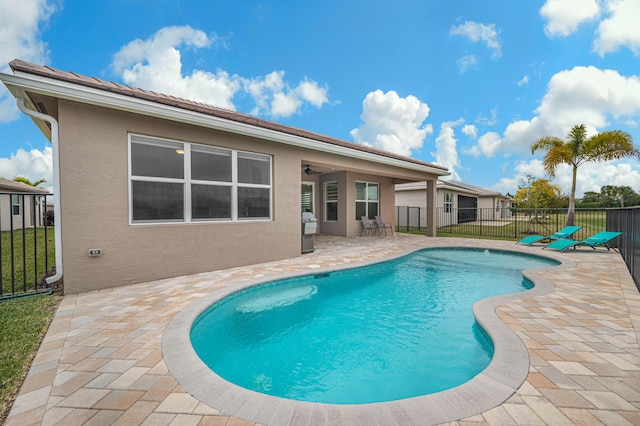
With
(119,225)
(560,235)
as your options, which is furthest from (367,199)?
(119,225)

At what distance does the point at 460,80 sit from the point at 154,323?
802 inches

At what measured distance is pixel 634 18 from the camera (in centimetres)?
506

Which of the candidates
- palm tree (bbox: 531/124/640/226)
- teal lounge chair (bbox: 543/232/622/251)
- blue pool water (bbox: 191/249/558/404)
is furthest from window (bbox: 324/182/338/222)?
palm tree (bbox: 531/124/640/226)

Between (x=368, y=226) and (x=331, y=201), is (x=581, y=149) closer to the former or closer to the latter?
(x=368, y=226)

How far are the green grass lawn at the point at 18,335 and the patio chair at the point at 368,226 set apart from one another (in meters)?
11.4

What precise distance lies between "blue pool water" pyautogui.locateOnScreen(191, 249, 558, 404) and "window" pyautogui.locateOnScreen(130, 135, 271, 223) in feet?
8.12

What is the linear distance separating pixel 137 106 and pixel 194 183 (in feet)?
6.19

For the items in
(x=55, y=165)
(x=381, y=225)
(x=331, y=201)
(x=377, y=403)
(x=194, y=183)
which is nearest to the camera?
(x=377, y=403)

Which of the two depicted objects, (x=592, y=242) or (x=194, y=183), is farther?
(x=592, y=242)

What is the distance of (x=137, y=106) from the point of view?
521cm

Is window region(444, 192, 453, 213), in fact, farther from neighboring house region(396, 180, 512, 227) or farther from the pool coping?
the pool coping

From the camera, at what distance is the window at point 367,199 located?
45.6ft

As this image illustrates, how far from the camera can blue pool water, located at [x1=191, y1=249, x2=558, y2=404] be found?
2893mm

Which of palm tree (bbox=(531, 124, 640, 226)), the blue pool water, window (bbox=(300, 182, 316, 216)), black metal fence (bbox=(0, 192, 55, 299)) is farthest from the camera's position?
window (bbox=(300, 182, 316, 216))
